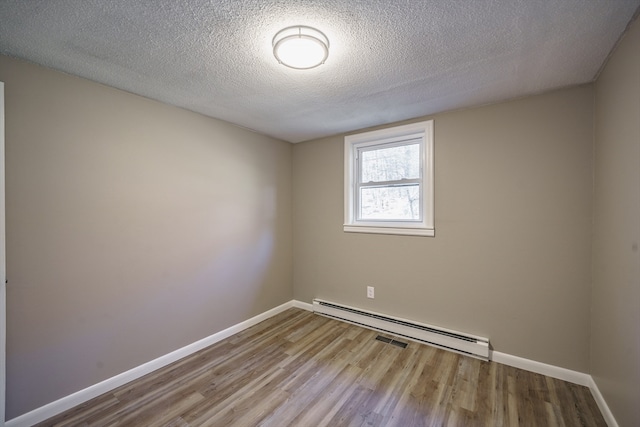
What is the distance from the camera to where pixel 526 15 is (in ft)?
4.15

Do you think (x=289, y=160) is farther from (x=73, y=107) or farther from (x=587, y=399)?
(x=587, y=399)

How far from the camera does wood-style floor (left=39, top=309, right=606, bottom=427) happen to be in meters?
1.68

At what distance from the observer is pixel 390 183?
116 inches

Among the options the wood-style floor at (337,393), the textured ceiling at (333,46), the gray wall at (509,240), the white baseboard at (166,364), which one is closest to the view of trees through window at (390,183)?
the gray wall at (509,240)

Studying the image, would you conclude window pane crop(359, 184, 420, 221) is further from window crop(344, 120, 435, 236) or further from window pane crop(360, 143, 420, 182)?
window pane crop(360, 143, 420, 182)

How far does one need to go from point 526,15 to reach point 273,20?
1.25 metres

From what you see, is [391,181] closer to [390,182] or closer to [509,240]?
[390,182]

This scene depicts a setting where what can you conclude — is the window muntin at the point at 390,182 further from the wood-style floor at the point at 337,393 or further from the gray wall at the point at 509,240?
the wood-style floor at the point at 337,393

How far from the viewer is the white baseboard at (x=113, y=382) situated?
5.35 feet

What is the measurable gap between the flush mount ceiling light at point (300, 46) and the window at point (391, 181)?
1.55 metres

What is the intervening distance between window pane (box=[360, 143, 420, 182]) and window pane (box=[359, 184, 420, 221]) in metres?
0.13

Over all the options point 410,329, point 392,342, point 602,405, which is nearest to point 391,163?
point 410,329

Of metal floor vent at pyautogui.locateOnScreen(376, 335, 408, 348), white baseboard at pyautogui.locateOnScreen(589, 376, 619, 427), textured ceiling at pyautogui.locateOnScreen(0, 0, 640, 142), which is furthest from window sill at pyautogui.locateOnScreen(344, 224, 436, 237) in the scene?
white baseboard at pyautogui.locateOnScreen(589, 376, 619, 427)

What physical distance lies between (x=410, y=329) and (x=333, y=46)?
264 centimetres
